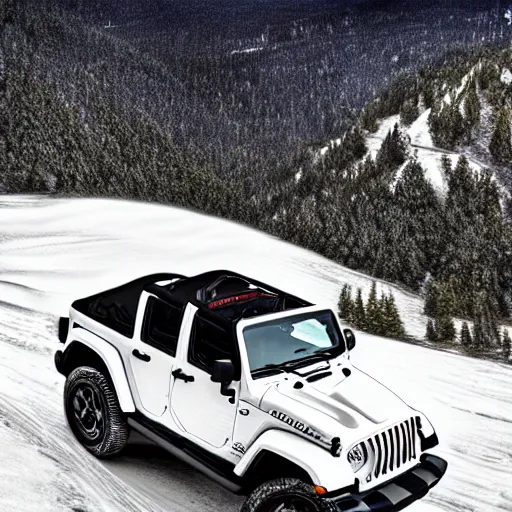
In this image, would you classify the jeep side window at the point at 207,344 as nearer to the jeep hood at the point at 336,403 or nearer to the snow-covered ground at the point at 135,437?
the jeep hood at the point at 336,403

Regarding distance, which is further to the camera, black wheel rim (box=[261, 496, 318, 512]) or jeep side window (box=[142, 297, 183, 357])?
jeep side window (box=[142, 297, 183, 357])

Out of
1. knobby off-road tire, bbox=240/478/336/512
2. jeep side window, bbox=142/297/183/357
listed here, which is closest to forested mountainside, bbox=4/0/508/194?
jeep side window, bbox=142/297/183/357

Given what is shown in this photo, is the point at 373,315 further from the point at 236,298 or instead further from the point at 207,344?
the point at 207,344

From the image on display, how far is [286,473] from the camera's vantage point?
457 cm

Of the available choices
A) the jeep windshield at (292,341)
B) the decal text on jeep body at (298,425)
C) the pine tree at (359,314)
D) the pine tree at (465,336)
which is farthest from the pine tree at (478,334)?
the decal text on jeep body at (298,425)

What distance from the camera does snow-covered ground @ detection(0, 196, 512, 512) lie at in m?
5.48

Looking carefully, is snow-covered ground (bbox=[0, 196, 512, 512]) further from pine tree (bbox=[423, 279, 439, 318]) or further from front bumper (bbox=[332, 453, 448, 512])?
front bumper (bbox=[332, 453, 448, 512])

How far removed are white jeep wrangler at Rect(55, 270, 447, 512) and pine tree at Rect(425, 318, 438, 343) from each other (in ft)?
16.8

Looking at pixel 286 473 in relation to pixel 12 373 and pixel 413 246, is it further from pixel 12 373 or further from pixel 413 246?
pixel 413 246

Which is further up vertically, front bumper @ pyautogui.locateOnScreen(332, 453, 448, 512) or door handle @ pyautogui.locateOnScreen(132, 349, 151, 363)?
door handle @ pyautogui.locateOnScreen(132, 349, 151, 363)

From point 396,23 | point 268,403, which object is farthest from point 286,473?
point 396,23

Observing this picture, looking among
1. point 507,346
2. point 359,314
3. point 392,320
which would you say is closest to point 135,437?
point 359,314

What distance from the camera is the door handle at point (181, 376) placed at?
5084mm

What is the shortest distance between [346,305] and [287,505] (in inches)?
261
